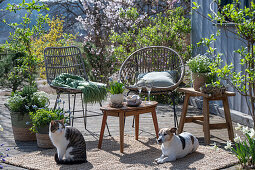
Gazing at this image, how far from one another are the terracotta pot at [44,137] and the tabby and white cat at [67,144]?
512 mm

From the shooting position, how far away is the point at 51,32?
840 centimetres

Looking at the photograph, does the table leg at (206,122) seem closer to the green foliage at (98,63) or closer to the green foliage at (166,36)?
the green foliage at (166,36)

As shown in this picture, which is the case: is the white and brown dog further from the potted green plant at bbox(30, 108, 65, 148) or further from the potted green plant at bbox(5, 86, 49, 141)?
the potted green plant at bbox(5, 86, 49, 141)

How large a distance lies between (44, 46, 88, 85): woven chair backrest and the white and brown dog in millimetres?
1670

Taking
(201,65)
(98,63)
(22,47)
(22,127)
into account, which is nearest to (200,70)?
(201,65)

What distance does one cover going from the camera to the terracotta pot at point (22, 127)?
398 centimetres

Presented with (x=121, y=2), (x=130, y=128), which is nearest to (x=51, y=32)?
(x=121, y=2)

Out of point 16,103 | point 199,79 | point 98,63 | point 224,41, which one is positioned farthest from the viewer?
point 98,63

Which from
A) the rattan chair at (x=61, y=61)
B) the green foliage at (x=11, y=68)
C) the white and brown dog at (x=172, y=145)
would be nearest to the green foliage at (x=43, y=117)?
the rattan chair at (x=61, y=61)

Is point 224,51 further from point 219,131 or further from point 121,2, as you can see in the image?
point 121,2

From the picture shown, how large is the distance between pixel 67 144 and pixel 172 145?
0.88 m

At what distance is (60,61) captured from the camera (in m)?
4.63

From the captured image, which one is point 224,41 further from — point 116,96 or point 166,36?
point 116,96

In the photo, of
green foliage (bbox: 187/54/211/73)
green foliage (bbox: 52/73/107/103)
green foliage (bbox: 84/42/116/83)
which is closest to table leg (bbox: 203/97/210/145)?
green foliage (bbox: 187/54/211/73)
